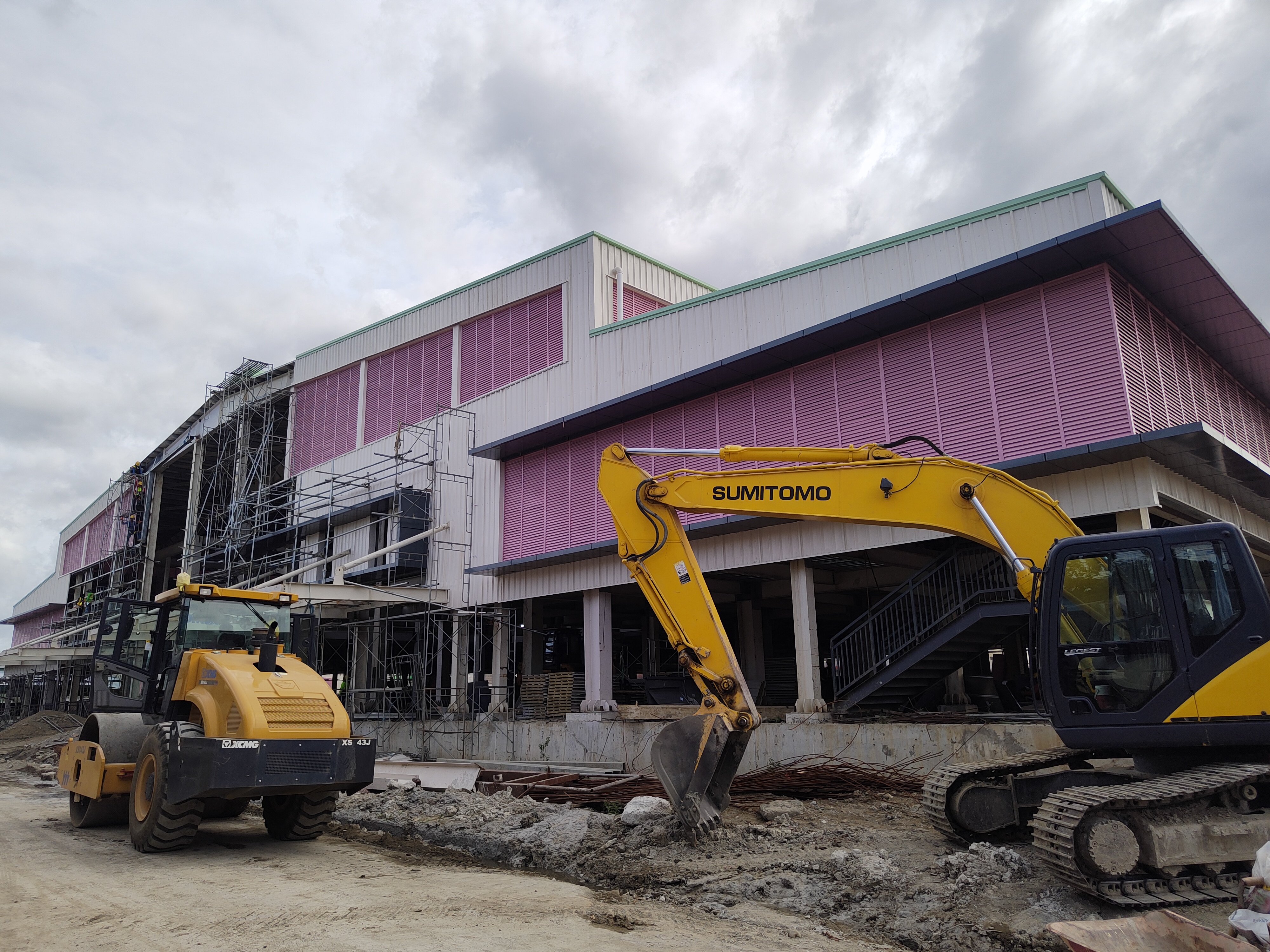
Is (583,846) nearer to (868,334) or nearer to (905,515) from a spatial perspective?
(905,515)

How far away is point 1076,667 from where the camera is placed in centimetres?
785

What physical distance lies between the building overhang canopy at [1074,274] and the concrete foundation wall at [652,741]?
7.23 meters

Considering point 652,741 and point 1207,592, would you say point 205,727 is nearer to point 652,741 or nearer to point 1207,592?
point 652,741

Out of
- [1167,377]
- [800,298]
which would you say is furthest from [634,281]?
[1167,377]

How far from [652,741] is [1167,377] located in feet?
36.0

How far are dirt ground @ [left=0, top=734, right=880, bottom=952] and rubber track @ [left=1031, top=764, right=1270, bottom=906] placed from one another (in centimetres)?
163

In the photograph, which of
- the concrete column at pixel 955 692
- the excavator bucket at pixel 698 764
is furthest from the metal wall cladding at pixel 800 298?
the excavator bucket at pixel 698 764

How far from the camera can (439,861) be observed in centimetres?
1033

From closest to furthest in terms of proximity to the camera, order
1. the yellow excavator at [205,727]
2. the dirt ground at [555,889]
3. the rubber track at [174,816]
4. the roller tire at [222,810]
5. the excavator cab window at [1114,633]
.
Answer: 1. the dirt ground at [555,889]
2. the excavator cab window at [1114,633]
3. the yellow excavator at [205,727]
4. the rubber track at [174,816]
5. the roller tire at [222,810]

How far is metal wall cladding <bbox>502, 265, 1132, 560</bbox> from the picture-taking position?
14023mm

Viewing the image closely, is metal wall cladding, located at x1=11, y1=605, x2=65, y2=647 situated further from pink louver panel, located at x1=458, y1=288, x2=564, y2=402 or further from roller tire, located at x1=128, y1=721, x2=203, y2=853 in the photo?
roller tire, located at x1=128, y1=721, x2=203, y2=853

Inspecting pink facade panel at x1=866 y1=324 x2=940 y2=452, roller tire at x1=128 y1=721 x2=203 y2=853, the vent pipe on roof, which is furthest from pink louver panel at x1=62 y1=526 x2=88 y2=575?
pink facade panel at x1=866 y1=324 x2=940 y2=452

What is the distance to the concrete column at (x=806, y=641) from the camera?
655 inches

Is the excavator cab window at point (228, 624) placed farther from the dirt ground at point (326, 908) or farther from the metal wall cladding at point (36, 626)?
the metal wall cladding at point (36, 626)
